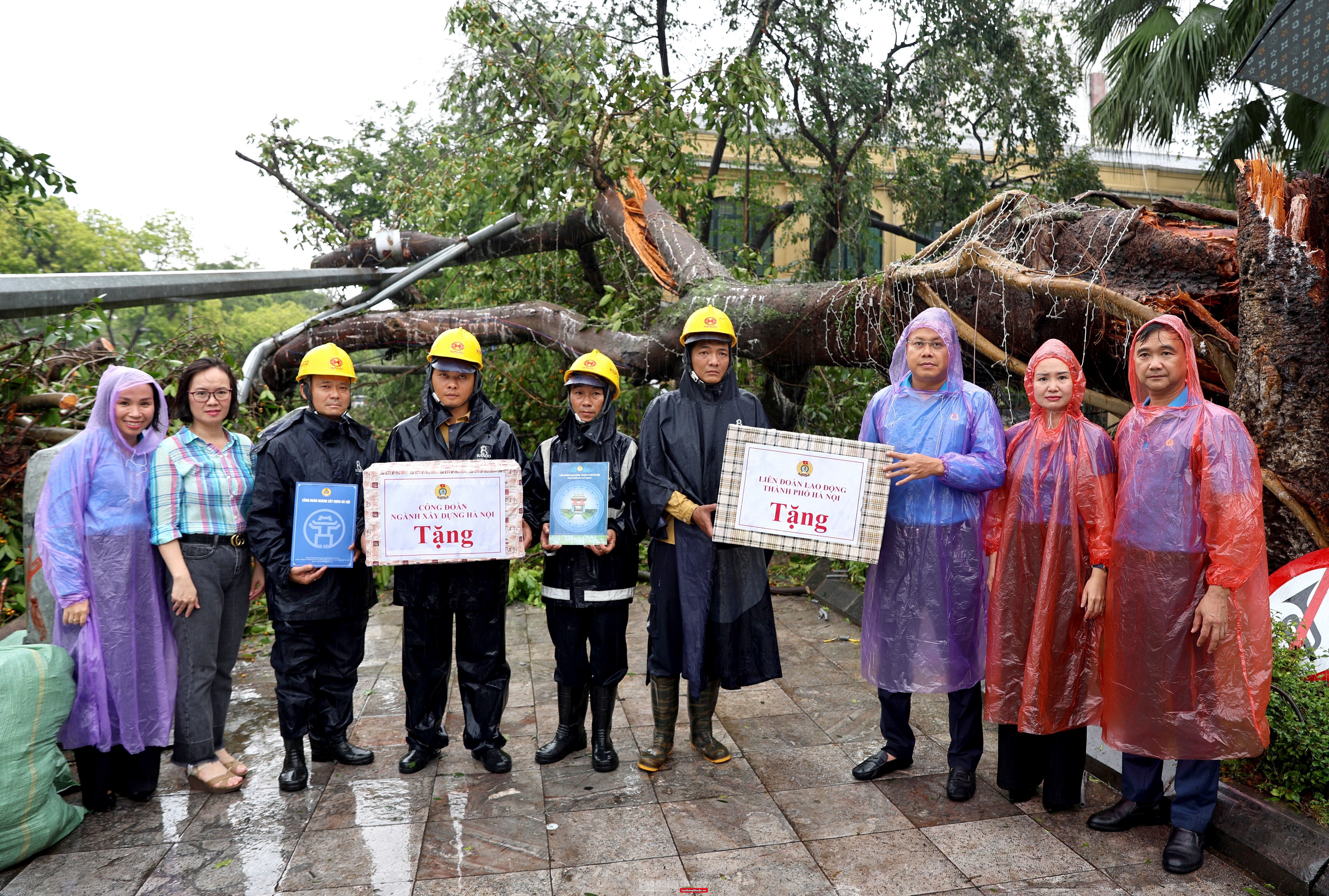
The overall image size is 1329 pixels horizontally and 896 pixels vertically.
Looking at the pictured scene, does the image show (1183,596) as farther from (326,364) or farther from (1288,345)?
(326,364)

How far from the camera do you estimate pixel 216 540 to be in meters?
3.41

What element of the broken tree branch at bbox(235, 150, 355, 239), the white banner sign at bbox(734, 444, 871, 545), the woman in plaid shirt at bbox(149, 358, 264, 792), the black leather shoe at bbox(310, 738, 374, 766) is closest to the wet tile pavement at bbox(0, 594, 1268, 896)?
the black leather shoe at bbox(310, 738, 374, 766)

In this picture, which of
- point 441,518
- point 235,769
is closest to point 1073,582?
point 441,518

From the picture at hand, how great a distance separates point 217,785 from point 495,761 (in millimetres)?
1106

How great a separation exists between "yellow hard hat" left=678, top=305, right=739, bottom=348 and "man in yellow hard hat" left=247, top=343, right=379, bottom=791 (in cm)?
137

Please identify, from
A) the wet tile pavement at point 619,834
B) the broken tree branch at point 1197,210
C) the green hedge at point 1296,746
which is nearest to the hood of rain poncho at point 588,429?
the wet tile pavement at point 619,834

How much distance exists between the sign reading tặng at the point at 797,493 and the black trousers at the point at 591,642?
642mm

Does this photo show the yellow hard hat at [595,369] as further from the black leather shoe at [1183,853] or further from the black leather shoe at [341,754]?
the black leather shoe at [1183,853]

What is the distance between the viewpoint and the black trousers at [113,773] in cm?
331

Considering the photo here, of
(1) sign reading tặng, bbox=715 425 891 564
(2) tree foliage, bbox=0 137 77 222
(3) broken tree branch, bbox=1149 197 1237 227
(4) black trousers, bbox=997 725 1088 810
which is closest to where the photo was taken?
(4) black trousers, bbox=997 725 1088 810

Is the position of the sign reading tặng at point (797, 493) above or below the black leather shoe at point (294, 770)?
above

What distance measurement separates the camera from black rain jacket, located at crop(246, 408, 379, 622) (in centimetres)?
340

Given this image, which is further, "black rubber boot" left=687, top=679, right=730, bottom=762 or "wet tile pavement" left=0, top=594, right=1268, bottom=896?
"black rubber boot" left=687, top=679, right=730, bottom=762

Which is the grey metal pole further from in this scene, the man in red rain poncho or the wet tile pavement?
the man in red rain poncho
